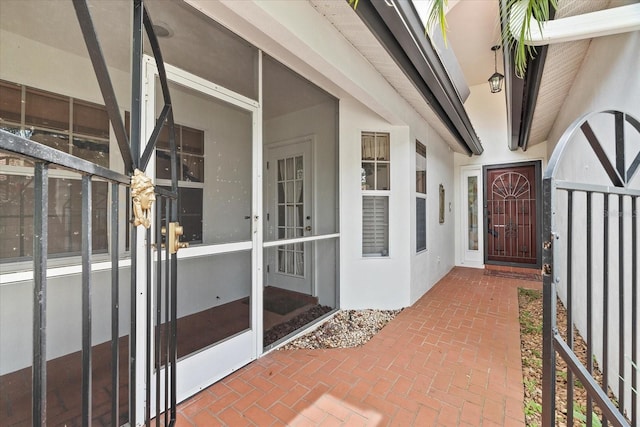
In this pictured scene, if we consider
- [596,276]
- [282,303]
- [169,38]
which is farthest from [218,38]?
[596,276]

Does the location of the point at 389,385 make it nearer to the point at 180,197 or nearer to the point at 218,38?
the point at 180,197

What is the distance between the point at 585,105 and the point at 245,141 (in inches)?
131

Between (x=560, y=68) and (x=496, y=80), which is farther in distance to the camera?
(x=496, y=80)

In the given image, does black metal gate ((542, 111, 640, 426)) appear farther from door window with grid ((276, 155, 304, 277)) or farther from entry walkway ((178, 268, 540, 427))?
door window with grid ((276, 155, 304, 277))

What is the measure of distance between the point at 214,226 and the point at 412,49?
2.21m

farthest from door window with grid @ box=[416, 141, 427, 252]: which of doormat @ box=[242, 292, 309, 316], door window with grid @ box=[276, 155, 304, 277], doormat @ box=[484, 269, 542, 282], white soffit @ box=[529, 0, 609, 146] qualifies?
doormat @ box=[484, 269, 542, 282]

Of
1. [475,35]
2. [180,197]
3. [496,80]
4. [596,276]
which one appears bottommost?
[596,276]

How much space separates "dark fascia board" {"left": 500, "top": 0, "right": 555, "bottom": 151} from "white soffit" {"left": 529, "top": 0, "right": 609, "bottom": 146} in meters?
0.07

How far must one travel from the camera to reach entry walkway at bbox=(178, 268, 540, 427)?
178 cm

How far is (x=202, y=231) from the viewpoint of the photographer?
213cm

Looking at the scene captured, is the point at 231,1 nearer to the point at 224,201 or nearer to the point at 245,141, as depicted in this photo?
the point at 245,141

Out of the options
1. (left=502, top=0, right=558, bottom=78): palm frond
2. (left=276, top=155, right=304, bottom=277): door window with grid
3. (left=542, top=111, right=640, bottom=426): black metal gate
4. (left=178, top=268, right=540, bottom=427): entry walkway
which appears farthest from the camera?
(left=276, top=155, right=304, bottom=277): door window with grid

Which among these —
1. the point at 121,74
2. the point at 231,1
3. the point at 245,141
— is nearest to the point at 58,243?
the point at 121,74

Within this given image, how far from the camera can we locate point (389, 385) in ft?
6.87
